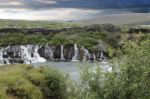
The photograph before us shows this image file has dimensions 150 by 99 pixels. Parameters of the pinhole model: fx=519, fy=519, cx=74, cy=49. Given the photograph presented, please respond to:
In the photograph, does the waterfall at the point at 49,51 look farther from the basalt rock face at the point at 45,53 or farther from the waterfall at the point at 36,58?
the waterfall at the point at 36,58

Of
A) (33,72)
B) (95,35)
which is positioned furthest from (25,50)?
(33,72)

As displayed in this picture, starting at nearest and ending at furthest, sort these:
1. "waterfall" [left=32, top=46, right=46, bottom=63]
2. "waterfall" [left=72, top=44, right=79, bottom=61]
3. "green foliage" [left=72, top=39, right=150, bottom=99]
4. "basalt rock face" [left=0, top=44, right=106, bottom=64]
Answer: "green foliage" [left=72, top=39, right=150, bottom=99]
"waterfall" [left=72, top=44, right=79, bottom=61]
"basalt rock face" [left=0, top=44, right=106, bottom=64]
"waterfall" [left=32, top=46, right=46, bottom=63]

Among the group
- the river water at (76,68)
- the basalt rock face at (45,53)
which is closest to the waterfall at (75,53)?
the basalt rock face at (45,53)

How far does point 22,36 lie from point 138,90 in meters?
115

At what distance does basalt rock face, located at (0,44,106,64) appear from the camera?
11600cm

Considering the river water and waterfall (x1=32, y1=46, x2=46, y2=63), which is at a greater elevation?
the river water

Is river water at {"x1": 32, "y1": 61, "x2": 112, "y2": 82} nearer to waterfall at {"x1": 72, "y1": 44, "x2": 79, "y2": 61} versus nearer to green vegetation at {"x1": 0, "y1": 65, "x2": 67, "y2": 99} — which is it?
green vegetation at {"x1": 0, "y1": 65, "x2": 67, "y2": 99}

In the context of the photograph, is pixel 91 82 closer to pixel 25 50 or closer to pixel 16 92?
pixel 16 92

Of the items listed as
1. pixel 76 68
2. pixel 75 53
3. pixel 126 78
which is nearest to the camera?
pixel 126 78

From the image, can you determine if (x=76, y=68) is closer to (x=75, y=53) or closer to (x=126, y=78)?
(x=75, y=53)

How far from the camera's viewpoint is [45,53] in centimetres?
12400

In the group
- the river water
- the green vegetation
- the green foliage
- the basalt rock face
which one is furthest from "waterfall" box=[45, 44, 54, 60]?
the green foliage

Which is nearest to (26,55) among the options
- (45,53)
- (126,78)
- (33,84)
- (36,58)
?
(36,58)

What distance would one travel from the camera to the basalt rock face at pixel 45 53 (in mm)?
116000
